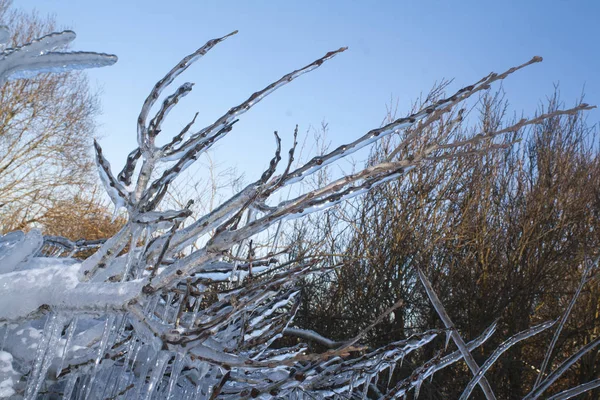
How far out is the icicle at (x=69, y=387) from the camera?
123cm

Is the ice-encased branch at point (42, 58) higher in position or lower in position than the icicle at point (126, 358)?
higher

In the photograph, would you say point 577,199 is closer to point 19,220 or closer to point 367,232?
point 367,232

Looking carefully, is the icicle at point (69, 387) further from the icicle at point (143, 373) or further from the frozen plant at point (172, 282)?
the icicle at point (143, 373)

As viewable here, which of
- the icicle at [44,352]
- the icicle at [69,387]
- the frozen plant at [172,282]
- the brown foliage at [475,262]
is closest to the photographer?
the frozen plant at [172,282]

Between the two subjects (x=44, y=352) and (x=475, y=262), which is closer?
(x=44, y=352)

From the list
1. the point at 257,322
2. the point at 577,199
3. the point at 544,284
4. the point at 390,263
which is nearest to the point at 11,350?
the point at 257,322

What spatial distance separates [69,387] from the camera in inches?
48.8

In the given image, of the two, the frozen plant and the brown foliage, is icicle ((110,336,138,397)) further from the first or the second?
the brown foliage

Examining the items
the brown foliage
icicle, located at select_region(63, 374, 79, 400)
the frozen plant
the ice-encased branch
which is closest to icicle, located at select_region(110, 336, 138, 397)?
the frozen plant

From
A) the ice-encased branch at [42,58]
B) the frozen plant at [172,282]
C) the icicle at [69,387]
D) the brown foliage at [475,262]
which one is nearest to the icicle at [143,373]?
the frozen plant at [172,282]

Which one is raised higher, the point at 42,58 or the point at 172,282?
the point at 42,58

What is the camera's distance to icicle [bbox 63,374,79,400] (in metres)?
1.23

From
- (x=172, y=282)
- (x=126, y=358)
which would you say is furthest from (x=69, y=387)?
(x=172, y=282)

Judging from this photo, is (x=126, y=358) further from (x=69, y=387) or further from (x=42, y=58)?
(x=42, y=58)
